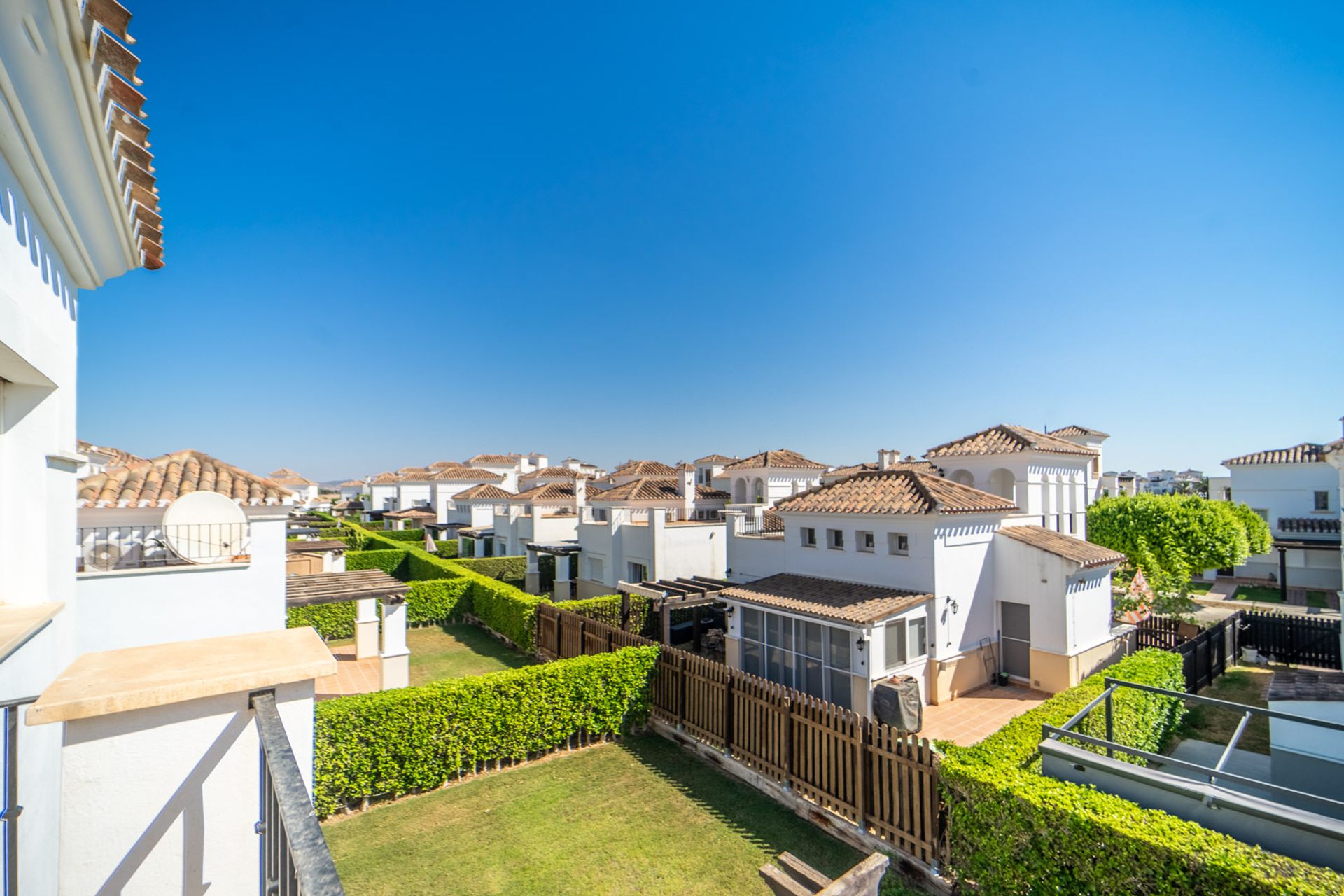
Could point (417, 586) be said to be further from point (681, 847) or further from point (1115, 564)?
point (1115, 564)

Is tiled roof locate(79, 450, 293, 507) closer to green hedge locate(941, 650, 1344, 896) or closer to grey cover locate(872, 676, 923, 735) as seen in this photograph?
grey cover locate(872, 676, 923, 735)

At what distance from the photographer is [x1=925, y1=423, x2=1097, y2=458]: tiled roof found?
2017cm

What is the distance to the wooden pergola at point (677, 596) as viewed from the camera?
54.6 feet

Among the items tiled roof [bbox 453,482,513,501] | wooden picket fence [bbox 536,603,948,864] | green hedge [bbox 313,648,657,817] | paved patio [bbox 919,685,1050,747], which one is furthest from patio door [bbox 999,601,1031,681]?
tiled roof [bbox 453,482,513,501]

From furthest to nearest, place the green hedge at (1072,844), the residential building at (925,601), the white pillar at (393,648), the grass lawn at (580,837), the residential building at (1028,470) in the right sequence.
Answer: the residential building at (1028,470) → the white pillar at (393,648) → the residential building at (925,601) → the grass lawn at (580,837) → the green hedge at (1072,844)

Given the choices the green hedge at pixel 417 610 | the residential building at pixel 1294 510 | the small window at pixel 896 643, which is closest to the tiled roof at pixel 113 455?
the green hedge at pixel 417 610

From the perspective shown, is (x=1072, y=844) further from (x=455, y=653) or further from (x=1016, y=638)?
(x=455, y=653)

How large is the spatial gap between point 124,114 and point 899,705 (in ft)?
38.8

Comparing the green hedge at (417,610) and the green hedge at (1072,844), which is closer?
the green hedge at (1072,844)

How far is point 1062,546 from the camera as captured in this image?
14.8 m

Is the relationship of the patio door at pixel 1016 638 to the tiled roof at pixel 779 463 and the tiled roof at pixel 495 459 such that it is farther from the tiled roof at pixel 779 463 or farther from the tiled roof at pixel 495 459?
the tiled roof at pixel 495 459

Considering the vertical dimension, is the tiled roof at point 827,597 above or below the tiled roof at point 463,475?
below

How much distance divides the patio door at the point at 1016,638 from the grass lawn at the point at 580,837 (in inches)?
363

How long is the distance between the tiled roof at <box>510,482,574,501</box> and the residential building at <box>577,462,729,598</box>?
571 cm
